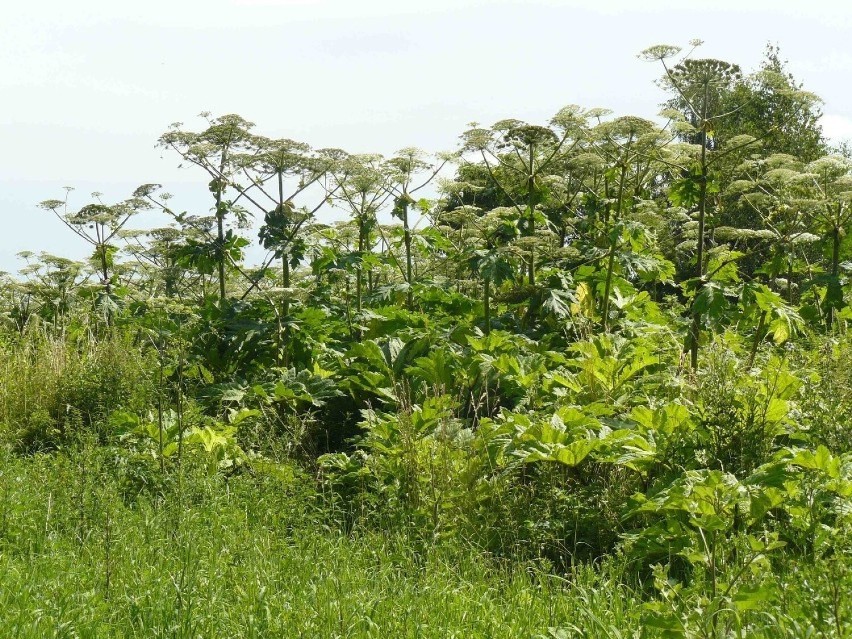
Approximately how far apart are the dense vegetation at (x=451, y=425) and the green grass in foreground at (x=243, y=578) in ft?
0.07

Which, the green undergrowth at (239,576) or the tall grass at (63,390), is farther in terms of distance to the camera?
the tall grass at (63,390)

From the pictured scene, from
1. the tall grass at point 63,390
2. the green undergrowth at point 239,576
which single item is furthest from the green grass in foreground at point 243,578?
the tall grass at point 63,390

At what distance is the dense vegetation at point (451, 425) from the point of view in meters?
4.20

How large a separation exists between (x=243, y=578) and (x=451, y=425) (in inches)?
81.8

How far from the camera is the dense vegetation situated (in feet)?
13.8

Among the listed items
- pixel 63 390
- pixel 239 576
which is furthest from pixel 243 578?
pixel 63 390

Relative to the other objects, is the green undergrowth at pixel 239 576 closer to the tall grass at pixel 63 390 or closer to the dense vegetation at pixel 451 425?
the dense vegetation at pixel 451 425

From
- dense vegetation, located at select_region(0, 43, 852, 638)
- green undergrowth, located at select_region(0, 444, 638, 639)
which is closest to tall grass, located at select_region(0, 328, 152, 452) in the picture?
dense vegetation, located at select_region(0, 43, 852, 638)

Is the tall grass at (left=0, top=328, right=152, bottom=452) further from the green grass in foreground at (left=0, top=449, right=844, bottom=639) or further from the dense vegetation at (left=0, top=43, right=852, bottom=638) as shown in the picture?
the green grass in foreground at (left=0, top=449, right=844, bottom=639)

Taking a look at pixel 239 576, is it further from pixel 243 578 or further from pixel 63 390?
pixel 63 390

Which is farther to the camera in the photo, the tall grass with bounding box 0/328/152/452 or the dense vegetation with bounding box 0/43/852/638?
the tall grass with bounding box 0/328/152/452

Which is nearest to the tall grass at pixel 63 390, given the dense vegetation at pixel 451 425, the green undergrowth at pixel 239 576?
the dense vegetation at pixel 451 425

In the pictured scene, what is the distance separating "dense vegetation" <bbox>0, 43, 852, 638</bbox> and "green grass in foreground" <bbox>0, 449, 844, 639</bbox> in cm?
2

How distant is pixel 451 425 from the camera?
640 centimetres
